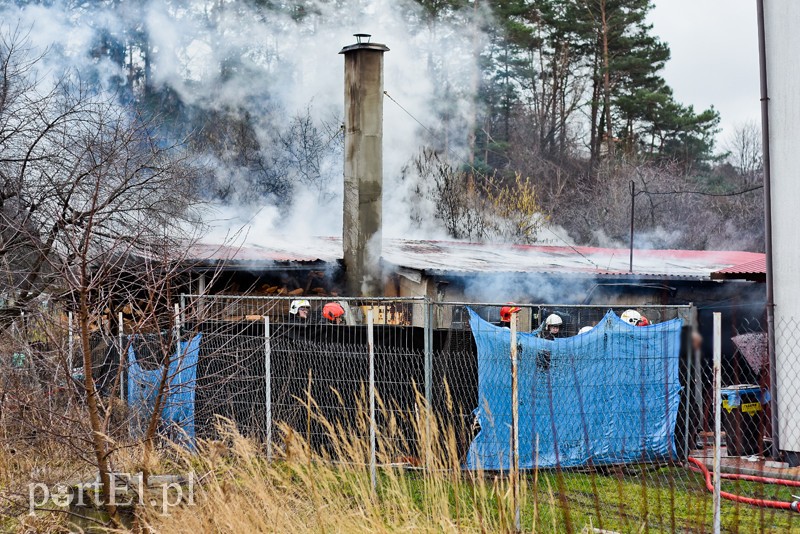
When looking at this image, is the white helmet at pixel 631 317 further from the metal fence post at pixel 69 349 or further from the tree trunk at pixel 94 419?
the tree trunk at pixel 94 419

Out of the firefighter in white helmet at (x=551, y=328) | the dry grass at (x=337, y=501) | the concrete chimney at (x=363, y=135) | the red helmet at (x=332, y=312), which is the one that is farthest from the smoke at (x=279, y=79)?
the dry grass at (x=337, y=501)

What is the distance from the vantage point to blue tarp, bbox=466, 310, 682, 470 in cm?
1033

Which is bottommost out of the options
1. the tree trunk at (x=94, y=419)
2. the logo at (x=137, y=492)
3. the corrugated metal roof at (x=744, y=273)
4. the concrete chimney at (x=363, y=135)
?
the logo at (x=137, y=492)

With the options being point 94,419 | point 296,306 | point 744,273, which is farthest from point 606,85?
point 94,419

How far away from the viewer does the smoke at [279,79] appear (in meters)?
26.8

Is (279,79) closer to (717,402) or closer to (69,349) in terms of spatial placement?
(69,349)

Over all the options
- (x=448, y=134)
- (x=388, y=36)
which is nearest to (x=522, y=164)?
(x=448, y=134)

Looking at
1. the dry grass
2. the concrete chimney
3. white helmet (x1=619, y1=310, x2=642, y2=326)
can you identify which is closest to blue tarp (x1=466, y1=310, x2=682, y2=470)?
the dry grass

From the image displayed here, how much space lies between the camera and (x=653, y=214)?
118ft

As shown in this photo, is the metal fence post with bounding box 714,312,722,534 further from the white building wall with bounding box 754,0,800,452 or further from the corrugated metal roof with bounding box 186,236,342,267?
the corrugated metal roof with bounding box 186,236,342,267

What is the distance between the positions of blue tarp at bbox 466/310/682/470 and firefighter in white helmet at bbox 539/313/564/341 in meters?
1.55

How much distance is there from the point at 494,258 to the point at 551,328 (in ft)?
25.1

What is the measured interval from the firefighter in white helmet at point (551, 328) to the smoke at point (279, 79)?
41.6ft

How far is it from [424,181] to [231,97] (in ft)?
22.4
